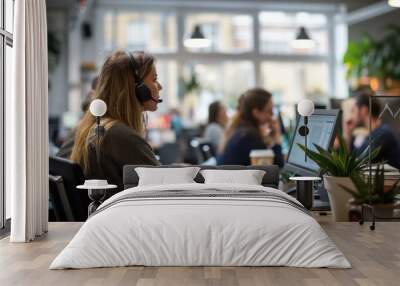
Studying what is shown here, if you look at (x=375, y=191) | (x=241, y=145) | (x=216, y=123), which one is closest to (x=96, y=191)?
(x=375, y=191)

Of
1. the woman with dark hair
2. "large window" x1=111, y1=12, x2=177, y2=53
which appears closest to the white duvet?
the woman with dark hair

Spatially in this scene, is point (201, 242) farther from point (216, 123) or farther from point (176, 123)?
point (176, 123)

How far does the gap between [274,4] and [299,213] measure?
1379 centimetres

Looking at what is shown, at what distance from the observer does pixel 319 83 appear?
18375 mm

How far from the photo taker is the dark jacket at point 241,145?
715 centimetres

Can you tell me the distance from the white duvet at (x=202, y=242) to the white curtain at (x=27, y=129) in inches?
43.3

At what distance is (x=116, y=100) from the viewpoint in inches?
221

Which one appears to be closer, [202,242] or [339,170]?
[202,242]

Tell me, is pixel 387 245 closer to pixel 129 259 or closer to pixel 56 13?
pixel 129 259

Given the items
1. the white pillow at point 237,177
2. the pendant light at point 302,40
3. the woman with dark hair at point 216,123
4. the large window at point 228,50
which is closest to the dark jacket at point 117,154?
the white pillow at point 237,177

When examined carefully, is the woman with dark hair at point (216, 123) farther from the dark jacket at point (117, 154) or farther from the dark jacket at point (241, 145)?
the dark jacket at point (117, 154)

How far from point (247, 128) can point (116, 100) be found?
194 cm

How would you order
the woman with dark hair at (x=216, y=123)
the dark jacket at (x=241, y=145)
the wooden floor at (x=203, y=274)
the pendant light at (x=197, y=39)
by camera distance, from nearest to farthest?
the wooden floor at (x=203, y=274) < the dark jacket at (x=241, y=145) < the woman with dark hair at (x=216, y=123) < the pendant light at (x=197, y=39)

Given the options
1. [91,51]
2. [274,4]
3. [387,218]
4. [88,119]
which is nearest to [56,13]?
[91,51]
